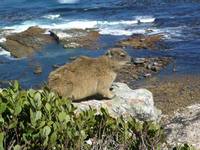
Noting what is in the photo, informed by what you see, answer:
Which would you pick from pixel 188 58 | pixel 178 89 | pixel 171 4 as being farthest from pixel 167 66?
pixel 171 4

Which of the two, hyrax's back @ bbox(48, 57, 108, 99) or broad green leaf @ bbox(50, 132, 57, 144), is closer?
broad green leaf @ bbox(50, 132, 57, 144)

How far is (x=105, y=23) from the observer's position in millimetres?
39219

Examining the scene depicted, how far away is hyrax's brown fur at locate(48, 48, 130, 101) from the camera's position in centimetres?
1084

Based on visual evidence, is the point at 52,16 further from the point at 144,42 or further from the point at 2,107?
the point at 2,107

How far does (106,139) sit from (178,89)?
19.1m

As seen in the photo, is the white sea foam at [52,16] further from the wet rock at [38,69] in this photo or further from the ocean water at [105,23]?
the wet rock at [38,69]

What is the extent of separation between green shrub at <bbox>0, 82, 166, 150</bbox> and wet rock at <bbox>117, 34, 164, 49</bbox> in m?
27.0

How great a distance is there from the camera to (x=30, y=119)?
462 centimetres

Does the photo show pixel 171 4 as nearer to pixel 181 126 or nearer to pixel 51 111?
pixel 181 126

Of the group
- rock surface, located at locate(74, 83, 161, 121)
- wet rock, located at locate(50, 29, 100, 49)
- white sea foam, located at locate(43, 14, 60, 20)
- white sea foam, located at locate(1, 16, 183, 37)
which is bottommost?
white sea foam, located at locate(43, 14, 60, 20)

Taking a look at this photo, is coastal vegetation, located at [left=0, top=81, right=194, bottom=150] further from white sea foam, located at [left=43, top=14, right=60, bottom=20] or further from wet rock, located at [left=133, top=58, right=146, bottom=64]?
white sea foam, located at [left=43, top=14, right=60, bottom=20]

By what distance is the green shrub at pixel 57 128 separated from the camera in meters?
4.54

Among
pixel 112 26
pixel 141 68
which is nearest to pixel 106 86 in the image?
pixel 141 68

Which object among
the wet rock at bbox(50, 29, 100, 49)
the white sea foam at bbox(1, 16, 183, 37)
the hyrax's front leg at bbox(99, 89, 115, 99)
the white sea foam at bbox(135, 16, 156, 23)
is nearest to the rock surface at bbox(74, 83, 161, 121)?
the hyrax's front leg at bbox(99, 89, 115, 99)
